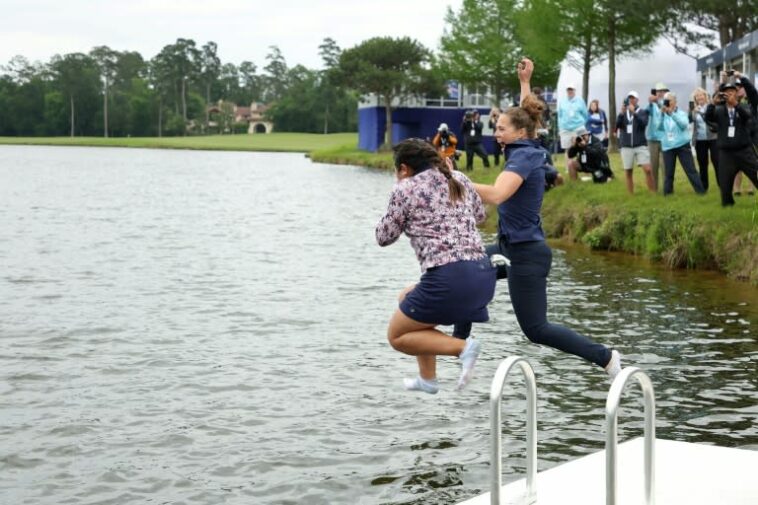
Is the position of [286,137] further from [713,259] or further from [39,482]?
[39,482]

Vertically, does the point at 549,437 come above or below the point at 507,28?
below

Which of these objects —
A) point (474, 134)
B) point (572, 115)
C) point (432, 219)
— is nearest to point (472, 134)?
point (474, 134)

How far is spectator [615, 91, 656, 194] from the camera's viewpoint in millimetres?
23688

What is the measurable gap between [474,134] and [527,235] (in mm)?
27621

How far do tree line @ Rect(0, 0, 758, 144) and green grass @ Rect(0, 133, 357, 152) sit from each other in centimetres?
634

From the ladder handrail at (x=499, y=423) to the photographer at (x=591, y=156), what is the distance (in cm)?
1872

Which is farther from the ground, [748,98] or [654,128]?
[748,98]

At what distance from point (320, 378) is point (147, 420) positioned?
212 centimetres

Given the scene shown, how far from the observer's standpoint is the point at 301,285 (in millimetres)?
19078

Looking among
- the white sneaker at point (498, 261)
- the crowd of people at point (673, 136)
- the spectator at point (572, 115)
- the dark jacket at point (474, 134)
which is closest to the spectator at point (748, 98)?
the crowd of people at point (673, 136)

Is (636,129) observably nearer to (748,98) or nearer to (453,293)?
(748,98)

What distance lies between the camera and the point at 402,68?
102 metres

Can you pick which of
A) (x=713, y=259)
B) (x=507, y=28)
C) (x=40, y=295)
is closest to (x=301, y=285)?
(x=40, y=295)

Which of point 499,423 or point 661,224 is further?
point 661,224
